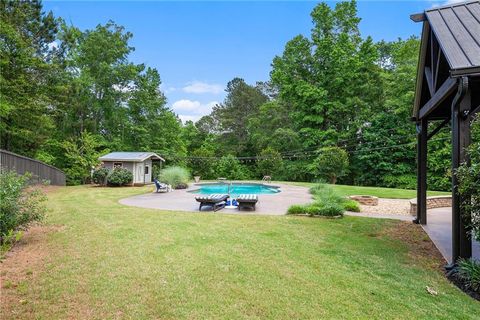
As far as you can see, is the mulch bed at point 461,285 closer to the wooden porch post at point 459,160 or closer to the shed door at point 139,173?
the wooden porch post at point 459,160

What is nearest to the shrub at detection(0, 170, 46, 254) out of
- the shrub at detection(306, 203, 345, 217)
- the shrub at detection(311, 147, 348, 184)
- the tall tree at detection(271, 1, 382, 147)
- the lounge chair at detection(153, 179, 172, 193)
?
the shrub at detection(306, 203, 345, 217)

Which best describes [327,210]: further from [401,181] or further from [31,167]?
[401,181]

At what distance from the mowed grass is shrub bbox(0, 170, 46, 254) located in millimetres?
585

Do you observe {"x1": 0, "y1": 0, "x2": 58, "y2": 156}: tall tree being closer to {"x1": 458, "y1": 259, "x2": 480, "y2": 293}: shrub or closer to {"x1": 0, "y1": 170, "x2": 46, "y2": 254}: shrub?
{"x1": 0, "y1": 170, "x2": 46, "y2": 254}: shrub

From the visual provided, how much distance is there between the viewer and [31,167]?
14320 mm

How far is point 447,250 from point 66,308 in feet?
19.6

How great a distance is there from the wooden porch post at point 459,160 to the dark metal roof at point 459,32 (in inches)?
18.1

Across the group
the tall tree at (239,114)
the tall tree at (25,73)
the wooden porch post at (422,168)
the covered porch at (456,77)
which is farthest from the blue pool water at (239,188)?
the covered porch at (456,77)

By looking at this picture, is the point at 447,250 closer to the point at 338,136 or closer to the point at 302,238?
the point at 302,238

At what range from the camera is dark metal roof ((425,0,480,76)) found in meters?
3.85

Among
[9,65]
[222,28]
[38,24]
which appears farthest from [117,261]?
[38,24]

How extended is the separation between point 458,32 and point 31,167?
17.2 meters

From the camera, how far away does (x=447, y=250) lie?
5.20 metres

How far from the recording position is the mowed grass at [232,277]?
2.97 m
